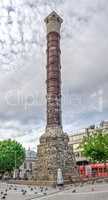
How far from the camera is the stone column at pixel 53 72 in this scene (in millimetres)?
49156

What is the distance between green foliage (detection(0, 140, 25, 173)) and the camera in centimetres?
7912

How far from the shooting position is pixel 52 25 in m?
51.9

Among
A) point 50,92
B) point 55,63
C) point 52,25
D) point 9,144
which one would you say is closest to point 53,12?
point 52,25

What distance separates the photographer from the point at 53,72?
49969 millimetres

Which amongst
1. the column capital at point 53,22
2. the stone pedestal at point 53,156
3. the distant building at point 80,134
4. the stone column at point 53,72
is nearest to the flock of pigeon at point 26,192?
the stone pedestal at point 53,156

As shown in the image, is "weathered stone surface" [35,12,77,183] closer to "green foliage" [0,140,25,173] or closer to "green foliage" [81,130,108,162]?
"green foliage" [81,130,108,162]

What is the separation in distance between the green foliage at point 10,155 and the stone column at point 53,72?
104 feet

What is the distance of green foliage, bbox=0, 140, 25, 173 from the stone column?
3173 cm

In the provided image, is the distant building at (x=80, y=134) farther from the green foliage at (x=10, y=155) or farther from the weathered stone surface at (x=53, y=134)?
the weathered stone surface at (x=53, y=134)

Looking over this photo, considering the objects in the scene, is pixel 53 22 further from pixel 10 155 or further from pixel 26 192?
pixel 10 155

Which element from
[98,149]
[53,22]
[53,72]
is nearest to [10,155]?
[98,149]

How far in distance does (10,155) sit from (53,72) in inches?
1351

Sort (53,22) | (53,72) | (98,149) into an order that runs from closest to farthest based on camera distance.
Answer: (53,72) < (53,22) < (98,149)

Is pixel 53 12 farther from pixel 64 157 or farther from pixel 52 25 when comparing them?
pixel 64 157
